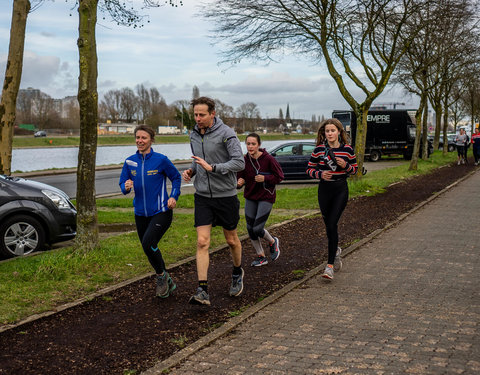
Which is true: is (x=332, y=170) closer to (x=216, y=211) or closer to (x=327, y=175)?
(x=327, y=175)

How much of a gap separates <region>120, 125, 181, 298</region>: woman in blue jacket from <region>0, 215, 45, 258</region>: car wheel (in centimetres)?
309

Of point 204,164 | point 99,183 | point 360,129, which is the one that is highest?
point 360,129

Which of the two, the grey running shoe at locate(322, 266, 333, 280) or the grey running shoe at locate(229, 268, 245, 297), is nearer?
the grey running shoe at locate(229, 268, 245, 297)

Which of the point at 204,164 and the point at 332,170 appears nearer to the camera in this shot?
the point at 204,164

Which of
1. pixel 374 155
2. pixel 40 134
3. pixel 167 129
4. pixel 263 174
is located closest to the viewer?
pixel 263 174

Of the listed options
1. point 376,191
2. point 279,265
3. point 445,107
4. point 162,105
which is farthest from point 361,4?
point 162,105

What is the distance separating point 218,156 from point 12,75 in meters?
6.45

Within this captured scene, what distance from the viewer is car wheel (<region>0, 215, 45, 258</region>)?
7.89 m

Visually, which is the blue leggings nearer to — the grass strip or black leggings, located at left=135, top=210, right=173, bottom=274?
the grass strip

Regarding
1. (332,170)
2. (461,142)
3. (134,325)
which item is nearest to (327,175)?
(332,170)

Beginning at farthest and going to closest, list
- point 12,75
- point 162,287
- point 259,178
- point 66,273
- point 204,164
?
point 12,75, point 259,178, point 66,273, point 162,287, point 204,164

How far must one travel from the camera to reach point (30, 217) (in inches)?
323

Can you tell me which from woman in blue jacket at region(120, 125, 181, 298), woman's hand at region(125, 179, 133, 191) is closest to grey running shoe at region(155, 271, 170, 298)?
woman in blue jacket at region(120, 125, 181, 298)

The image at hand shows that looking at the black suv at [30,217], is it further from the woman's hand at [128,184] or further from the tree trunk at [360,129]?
the tree trunk at [360,129]
